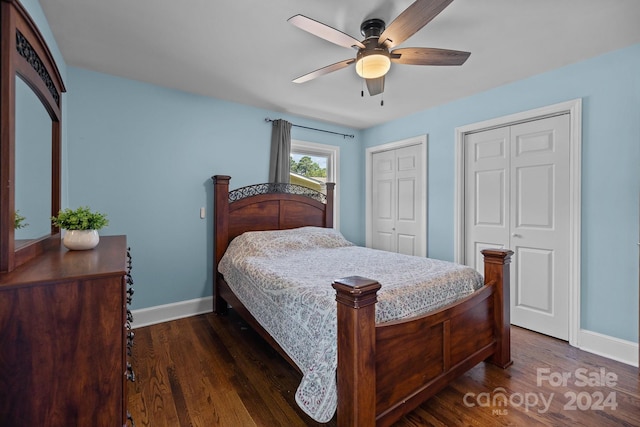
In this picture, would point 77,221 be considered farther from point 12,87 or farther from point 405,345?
point 405,345

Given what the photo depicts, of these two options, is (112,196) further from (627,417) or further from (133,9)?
(627,417)

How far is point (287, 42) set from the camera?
221 cm

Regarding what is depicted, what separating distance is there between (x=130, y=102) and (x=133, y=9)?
4.05 feet

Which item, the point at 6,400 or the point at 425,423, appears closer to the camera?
the point at 6,400

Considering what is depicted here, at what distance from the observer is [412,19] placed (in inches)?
62.6

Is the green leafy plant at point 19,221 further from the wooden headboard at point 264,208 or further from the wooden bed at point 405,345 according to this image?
the wooden headboard at point 264,208

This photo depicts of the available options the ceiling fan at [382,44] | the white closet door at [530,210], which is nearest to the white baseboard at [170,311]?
the ceiling fan at [382,44]

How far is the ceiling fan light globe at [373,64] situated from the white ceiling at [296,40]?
A: 0.25 metres

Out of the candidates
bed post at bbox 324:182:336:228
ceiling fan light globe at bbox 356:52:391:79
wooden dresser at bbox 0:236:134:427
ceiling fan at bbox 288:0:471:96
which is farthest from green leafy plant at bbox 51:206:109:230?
bed post at bbox 324:182:336:228

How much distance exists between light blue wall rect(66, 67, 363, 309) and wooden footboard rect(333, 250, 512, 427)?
2.39m

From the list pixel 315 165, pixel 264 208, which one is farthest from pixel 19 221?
pixel 315 165

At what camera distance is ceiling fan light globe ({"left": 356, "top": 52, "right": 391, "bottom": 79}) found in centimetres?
192

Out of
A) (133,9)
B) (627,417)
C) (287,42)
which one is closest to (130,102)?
(133,9)

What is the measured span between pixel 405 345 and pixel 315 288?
581 millimetres
